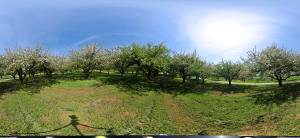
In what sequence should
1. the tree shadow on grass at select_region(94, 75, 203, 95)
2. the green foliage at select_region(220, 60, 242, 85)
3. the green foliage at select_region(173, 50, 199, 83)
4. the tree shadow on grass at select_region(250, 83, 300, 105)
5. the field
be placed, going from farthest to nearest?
the green foliage at select_region(220, 60, 242, 85), the green foliage at select_region(173, 50, 199, 83), the tree shadow on grass at select_region(94, 75, 203, 95), the tree shadow on grass at select_region(250, 83, 300, 105), the field

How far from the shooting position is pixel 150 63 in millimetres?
8273

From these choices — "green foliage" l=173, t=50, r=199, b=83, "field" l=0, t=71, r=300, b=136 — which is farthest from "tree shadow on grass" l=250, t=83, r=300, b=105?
"green foliage" l=173, t=50, r=199, b=83

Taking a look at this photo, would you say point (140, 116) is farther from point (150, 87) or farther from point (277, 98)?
point (277, 98)

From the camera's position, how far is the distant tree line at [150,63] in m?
6.18

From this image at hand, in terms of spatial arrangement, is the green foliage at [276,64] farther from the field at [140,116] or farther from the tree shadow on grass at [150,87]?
the tree shadow on grass at [150,87]

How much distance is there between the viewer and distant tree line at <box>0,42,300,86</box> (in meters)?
6.18

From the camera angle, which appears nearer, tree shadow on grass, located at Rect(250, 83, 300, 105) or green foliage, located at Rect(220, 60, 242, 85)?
tree shadow on grass, located at Rect(250, 83, 300, 105)

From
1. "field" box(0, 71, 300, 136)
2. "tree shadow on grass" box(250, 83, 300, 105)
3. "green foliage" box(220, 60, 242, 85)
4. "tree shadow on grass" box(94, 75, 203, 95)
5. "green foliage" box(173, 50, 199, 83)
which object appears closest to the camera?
"field" box(0, 71, 300, 136)

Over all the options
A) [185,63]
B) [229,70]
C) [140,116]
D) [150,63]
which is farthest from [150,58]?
[229,70]

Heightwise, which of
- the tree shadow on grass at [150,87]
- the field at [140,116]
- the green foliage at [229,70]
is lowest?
the field at [140,116]

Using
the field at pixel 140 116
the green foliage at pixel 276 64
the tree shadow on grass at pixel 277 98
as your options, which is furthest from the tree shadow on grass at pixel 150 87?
the green foliage at pixel 276 64

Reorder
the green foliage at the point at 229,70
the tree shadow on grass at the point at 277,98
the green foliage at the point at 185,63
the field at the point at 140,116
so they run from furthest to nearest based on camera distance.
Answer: the green foliage at the point at 229,70 < the green foliage at the point at 185,63 < the tree shadow on grass at the point at 277,98 < the field at the point at 140,116

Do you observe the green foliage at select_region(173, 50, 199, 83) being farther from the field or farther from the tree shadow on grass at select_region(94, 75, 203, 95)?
the field

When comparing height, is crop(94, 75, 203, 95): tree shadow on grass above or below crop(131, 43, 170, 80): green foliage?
below
